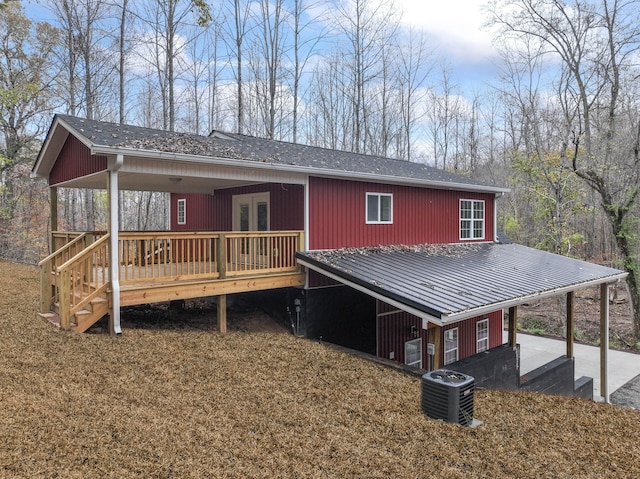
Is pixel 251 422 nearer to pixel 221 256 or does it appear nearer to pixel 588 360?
pixel 221 256

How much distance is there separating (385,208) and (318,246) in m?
2.55

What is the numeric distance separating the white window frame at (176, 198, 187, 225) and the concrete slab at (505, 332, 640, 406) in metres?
11.6

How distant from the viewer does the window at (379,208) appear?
1085 centimetres

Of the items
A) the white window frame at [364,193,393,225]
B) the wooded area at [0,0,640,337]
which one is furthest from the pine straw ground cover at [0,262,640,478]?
the wooded area at [0,0,640,337]

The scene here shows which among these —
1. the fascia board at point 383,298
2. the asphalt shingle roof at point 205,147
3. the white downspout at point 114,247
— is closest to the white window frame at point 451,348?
the asphalt shingle roof at point 205,147

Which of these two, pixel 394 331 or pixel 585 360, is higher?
pixel 394 331

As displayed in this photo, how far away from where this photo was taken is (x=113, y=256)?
268 inches

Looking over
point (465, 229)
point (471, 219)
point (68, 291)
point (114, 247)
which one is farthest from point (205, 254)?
point (471, 219)

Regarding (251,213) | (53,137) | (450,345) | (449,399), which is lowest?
(450,345)

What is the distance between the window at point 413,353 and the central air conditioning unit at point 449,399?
6333mm

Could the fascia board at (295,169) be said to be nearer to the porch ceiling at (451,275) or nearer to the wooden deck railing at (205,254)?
the wooden deck railing at (205,254)

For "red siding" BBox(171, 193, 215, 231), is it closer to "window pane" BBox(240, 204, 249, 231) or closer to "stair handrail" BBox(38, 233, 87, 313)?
"window pane" BBox(240, 204, 249, 231)

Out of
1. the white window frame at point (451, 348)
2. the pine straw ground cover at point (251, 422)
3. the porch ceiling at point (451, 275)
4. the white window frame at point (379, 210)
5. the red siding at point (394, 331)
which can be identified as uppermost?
the white window frame at point (379, 210)

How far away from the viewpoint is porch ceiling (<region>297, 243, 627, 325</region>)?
6.96 metres
